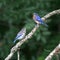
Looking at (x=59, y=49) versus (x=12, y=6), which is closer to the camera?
(x=59, y=49)

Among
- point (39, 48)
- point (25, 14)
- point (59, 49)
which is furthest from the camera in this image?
point (39, 48)

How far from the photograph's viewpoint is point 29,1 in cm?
930

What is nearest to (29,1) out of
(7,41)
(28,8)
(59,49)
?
(28,8)

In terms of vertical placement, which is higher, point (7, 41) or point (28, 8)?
point (28, 8)

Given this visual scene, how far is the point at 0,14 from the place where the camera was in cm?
944

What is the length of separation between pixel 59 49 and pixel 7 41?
4447mm

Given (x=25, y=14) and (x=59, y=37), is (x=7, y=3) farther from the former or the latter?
(x=59, y=37)

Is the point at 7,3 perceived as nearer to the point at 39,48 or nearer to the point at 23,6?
the point at 23,6

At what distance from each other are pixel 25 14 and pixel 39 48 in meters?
1.11

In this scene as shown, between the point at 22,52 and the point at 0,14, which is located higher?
the point at 0,14

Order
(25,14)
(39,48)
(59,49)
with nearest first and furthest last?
(59,49) → (25,14) → (39,48)

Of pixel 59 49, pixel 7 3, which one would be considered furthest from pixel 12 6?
pixel 59 49

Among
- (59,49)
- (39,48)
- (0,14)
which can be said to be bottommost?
(39,48)

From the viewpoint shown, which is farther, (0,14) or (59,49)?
(0,14)
